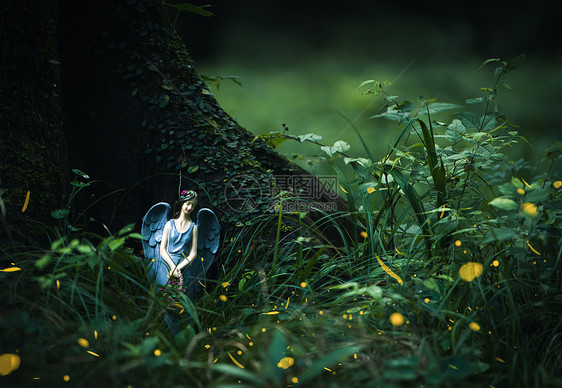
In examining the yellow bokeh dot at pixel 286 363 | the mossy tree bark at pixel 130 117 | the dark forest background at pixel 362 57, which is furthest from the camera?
the dark forest background at pixel 362 57

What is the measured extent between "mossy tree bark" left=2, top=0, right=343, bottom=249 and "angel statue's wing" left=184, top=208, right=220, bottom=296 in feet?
0.58

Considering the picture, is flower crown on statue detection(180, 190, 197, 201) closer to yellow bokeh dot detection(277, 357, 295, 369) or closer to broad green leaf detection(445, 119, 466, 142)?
yellow bokeh dot detection(277, 357, 295, 369)

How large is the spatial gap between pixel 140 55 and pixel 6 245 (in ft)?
3.81

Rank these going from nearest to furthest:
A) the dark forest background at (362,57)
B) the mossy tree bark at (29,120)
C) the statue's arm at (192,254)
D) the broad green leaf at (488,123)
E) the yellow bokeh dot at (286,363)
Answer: the yellow bokeh dot at (286,363) → the mossy tree bark at (29,120) → the statue's arm at (192,254) → the broad green leaf at (488,123) → the dark forest background at (362,57)

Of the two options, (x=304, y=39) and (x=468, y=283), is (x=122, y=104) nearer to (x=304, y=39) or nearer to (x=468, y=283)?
(x=468, y=283)

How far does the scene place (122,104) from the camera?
2.23 metres

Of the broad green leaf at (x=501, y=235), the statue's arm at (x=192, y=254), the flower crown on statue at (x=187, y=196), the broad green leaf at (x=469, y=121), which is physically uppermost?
the broad green leaf at (x=469, y=121)

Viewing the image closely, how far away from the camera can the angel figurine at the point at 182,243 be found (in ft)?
6.20

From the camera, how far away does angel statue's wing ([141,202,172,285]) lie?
1.92 meters

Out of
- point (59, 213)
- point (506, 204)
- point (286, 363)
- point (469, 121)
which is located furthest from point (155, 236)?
point (469, 121)

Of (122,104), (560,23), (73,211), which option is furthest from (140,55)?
(560,23)

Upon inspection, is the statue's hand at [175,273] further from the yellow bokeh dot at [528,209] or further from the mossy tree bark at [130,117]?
the yellow bokeh dot at [528,209]

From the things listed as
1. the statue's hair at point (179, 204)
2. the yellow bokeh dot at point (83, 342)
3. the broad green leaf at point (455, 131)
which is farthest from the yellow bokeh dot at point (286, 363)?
the broad green leaf at point (455, 131)

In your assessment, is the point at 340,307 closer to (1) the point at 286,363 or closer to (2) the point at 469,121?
(1) the point at 286,363
